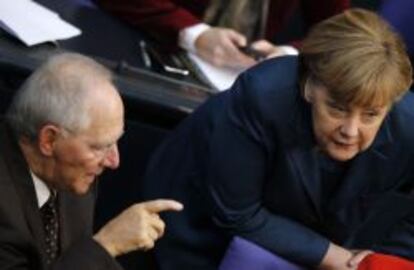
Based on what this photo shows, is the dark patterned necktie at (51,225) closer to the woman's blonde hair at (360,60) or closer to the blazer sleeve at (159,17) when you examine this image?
the woman's blonde hair at (360,60)

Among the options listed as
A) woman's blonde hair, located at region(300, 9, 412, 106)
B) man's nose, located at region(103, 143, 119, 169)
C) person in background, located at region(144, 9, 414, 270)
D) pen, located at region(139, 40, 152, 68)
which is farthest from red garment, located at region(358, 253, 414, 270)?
pen, located at region(139, 40, 152, 68)

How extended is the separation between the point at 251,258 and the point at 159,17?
2.59ft

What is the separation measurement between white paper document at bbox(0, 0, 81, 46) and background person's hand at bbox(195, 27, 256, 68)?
1.17 feet

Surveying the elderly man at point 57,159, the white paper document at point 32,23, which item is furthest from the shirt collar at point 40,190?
the white paper document at point 32,23

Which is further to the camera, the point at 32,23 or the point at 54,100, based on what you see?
the point at 32,23

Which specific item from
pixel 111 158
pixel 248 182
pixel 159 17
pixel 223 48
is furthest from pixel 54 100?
pixel 159 17

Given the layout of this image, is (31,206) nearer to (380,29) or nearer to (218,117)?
(218,117)

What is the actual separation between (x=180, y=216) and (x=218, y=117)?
334 mm

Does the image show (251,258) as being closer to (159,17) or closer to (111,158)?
(111,158)

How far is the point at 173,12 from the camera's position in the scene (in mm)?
2502

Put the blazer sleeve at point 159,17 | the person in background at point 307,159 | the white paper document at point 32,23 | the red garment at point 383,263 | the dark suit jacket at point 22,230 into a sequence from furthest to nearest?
the blazer sleeve at point 159,17 → the white paper document at point 32,23 → the red garment at point 383,263 → the person in background at point 307,159 → the dark suit jacket at point 22,230

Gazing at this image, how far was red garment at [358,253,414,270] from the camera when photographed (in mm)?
2012

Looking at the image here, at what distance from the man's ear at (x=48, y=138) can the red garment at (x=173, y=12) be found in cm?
92

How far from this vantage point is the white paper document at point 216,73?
7.68 feet
